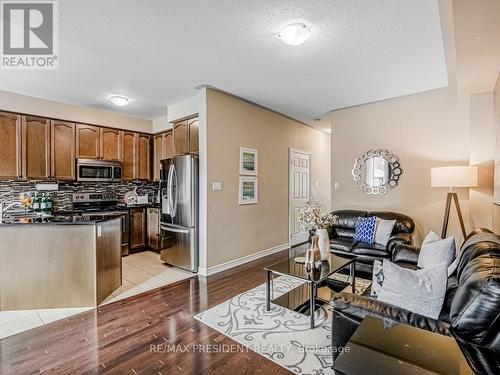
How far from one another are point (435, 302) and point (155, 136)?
5.65 metres

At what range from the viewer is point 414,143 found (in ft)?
14.3

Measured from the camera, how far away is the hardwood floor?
1.94 m

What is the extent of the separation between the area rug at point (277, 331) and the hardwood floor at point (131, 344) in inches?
3.7

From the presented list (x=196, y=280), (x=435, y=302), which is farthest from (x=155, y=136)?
(x=435, y=302)

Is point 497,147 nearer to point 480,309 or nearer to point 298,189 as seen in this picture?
point 480,309

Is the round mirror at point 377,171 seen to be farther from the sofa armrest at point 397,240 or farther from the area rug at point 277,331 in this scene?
the area rug at point 277,331

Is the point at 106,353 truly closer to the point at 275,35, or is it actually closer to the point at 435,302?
the point at 435,302

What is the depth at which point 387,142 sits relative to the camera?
462cm

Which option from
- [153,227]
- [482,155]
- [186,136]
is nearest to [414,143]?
[482,155]

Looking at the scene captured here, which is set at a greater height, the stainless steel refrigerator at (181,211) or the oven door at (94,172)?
the oven door at (94,172)

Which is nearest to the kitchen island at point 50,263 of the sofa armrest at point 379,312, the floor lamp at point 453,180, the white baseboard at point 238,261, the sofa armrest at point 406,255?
the white baseboard at point 238,261

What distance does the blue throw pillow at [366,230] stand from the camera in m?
3.95

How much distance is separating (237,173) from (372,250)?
237 cm

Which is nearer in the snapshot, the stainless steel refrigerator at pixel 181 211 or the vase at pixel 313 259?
the vase at pixel 313 259
